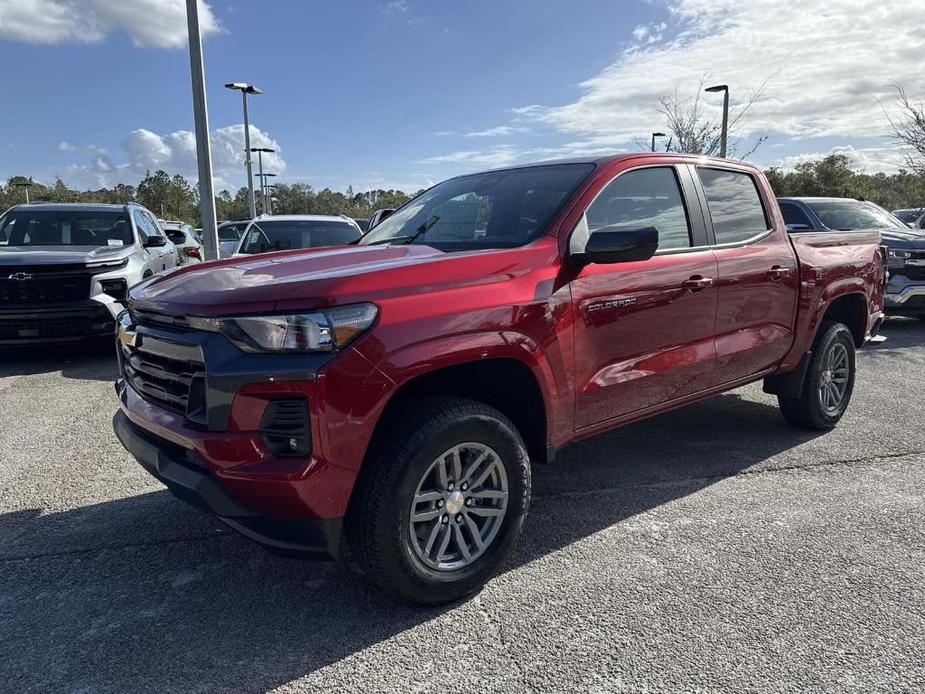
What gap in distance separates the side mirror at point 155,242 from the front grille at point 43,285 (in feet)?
4.30

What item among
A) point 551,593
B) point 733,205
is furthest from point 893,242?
point 551,593

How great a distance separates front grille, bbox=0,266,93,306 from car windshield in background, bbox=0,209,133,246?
3.49ft

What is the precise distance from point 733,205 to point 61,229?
7.72m

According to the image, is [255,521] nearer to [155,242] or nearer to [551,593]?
[551,593]

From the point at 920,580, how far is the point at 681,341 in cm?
152

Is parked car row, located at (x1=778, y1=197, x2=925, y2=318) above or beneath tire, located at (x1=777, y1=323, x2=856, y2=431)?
above

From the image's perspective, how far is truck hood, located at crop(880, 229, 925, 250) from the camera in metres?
9.66

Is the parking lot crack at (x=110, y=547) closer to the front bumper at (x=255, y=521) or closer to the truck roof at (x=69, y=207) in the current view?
the front bumper at (x=255, y=521)

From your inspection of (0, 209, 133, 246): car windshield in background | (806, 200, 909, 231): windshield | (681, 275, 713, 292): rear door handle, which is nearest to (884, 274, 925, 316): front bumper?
(806, 200, 909, 231): windshield

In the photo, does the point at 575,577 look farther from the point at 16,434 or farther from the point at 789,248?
the point at 16,434

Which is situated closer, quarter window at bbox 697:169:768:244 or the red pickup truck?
the red pickup truck

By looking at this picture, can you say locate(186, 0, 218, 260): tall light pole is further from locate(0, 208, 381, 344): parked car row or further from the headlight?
the headlight

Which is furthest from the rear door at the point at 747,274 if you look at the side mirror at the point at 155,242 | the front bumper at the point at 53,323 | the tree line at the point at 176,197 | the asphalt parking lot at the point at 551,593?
the tree line at the point at 176,197

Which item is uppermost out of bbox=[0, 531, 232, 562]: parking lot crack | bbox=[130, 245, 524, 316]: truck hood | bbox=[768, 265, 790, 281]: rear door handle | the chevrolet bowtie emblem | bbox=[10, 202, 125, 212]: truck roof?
bbox=[10, 202, 125, 212]: truck roof
